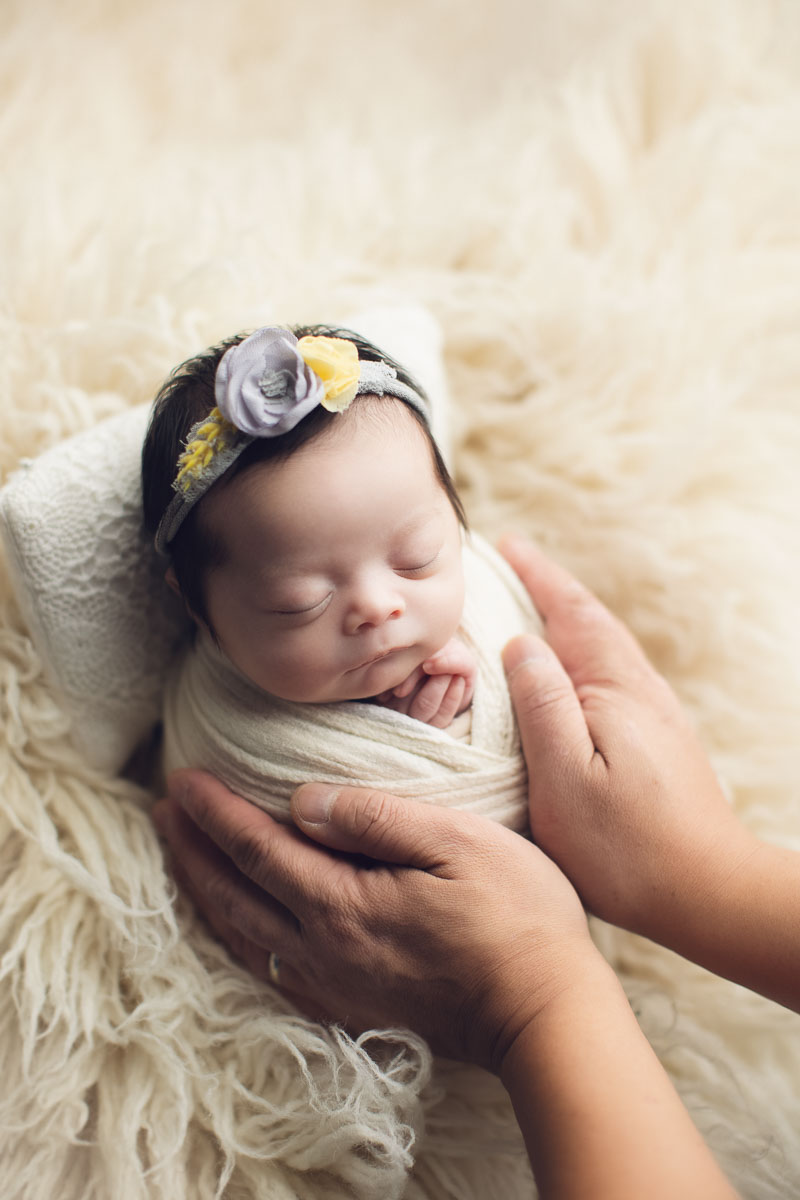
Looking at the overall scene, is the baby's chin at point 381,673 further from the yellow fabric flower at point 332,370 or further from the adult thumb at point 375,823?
the yellow fabric flower at point 332,370

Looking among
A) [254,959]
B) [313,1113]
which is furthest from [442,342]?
[313,1113]

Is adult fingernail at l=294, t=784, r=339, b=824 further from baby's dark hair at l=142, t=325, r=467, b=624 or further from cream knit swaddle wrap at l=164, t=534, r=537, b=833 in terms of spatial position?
baby's dark hair at l=142, t=325, r=467, b=624

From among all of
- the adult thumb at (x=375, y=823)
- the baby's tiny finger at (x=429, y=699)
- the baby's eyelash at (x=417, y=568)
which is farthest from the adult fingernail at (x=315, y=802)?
the baby's eyelash at (x=417, y=568)

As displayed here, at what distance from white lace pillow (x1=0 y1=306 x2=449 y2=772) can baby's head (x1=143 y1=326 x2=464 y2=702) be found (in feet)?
0.26

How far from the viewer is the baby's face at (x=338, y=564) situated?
0.74m

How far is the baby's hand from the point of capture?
0.85m

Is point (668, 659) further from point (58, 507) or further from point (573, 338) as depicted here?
point (58, 507)

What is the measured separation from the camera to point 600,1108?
24.4 inches

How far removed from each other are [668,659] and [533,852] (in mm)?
382

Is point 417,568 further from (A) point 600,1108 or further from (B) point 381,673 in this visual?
(A) point 600,1108

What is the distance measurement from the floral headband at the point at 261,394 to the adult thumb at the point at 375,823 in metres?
0.29

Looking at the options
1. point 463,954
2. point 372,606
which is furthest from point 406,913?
point 372,606

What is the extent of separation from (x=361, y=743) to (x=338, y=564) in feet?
0.60

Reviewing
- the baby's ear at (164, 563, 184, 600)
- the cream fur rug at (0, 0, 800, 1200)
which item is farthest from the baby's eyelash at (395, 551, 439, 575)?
the cream fur rug at (0, 0, 800, 1200)
